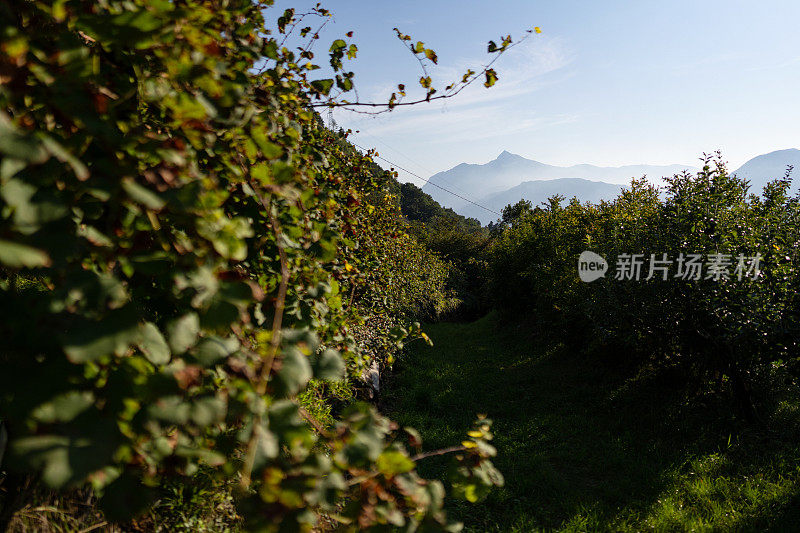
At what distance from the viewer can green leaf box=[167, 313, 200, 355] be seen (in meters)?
0.85

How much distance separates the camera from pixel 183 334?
87 cm

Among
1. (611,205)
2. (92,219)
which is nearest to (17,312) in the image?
(92,219)

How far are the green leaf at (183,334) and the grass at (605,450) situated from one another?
4.10 meters

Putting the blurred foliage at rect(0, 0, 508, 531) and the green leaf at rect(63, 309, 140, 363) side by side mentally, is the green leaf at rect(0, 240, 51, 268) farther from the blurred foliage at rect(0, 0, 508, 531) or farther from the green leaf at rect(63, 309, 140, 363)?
the green leaf at rect(63, 309, 140, 363)

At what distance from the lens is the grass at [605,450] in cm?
419

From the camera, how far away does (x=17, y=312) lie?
2.92ft

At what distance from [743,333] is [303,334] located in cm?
652

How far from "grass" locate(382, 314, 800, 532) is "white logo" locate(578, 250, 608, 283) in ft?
6.45

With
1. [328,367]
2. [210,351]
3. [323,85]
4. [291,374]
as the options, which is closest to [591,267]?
[323,85]

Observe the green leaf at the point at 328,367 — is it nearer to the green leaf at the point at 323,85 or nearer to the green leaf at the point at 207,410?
the green leaf at the point at 207,410

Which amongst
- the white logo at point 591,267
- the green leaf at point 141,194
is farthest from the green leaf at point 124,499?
the white logo at point 591,267

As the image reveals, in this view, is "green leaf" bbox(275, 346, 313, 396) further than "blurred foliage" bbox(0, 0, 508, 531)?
Yes

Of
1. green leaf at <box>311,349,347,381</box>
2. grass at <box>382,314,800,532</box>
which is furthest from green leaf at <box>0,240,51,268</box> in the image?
grass at <box>382,314,800,532</box>

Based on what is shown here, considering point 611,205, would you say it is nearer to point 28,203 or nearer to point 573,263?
point 573,263
